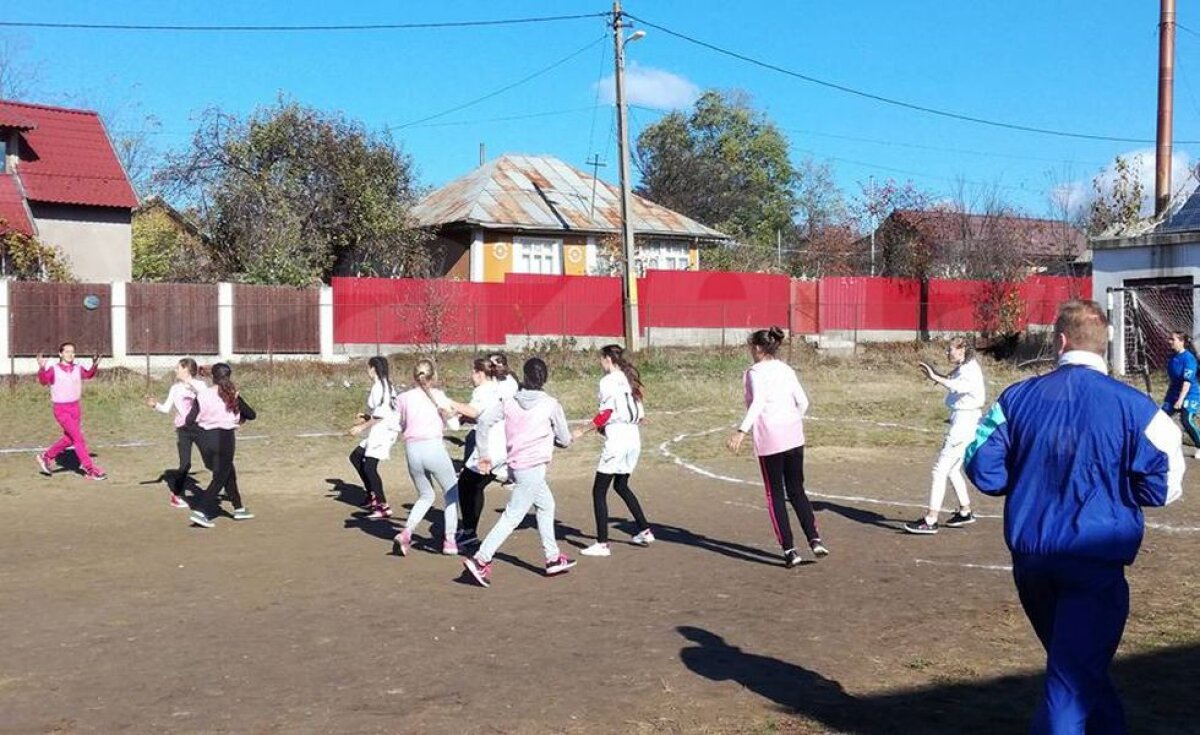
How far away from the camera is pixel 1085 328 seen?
4.13 meters

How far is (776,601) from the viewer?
785 cm

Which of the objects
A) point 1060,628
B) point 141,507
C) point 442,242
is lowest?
point 141,507

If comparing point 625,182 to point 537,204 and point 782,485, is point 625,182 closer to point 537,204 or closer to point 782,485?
point 537,204

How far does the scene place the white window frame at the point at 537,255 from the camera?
3988 cm

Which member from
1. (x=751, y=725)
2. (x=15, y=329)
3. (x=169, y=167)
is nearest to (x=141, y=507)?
(x=751, y=725)

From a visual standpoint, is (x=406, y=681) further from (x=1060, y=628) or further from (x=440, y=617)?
(x=1060, y=628)

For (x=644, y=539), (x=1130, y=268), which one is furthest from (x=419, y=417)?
(x=1130, y=268)

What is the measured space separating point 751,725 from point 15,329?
24.1m

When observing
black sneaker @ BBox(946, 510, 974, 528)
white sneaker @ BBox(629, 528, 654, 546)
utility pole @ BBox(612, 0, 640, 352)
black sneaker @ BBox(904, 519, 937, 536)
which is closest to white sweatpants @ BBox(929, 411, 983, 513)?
black sneaker @ BBox(904, 519, 937, 536)

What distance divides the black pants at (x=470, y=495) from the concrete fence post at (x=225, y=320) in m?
18.7

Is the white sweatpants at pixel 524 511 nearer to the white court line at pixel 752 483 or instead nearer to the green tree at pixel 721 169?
the white court line at pixel 752 483

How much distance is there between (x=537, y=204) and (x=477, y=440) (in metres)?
32.1

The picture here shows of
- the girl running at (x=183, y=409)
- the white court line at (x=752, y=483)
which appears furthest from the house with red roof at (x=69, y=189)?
the white court line at (x=752, y=483)

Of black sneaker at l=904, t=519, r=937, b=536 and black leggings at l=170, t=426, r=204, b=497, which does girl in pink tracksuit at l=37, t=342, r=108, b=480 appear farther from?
black sneaker at l=904, t=519, r=937, b=536
